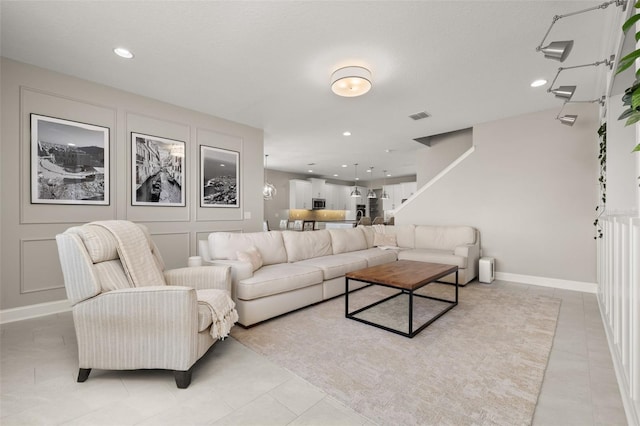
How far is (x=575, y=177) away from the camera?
4.03 metres

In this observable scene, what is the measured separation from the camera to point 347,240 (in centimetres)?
466

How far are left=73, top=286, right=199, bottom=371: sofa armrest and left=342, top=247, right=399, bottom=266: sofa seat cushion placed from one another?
280 cm

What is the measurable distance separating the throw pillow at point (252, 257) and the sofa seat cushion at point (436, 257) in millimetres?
2623

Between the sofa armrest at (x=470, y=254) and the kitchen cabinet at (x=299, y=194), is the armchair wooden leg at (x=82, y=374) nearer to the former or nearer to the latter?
the sofa armrest at (x=470, y=254)

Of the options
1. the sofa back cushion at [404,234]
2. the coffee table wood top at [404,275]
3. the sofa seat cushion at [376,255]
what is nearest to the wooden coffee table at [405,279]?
the coffee table wood top at [404,275]

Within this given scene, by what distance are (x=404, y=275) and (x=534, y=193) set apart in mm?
3089

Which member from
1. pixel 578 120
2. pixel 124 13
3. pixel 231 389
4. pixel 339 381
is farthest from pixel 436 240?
pixel 124 13

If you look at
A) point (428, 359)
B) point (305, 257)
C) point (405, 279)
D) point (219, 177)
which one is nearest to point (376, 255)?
point (305, 257)

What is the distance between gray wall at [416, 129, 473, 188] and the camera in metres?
5.82

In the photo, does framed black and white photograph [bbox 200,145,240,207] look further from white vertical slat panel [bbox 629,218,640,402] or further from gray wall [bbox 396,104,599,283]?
white vertical slat panel [bbox 629,218,640,402]

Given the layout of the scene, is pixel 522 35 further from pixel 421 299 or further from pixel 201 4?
pixel 421 299

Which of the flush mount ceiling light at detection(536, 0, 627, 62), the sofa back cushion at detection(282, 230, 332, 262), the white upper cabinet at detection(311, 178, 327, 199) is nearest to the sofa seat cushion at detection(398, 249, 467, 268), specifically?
the sofa back cushion at detection(282, 230, 332, 262)

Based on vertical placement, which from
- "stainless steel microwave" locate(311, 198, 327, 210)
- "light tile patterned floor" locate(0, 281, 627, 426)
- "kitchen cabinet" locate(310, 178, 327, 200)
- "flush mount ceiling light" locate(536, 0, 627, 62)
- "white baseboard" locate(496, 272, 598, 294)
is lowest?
"light tile patterned floor" locate(0, 281, 627, 426)

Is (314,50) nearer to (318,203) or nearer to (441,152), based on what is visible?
(441,152)
